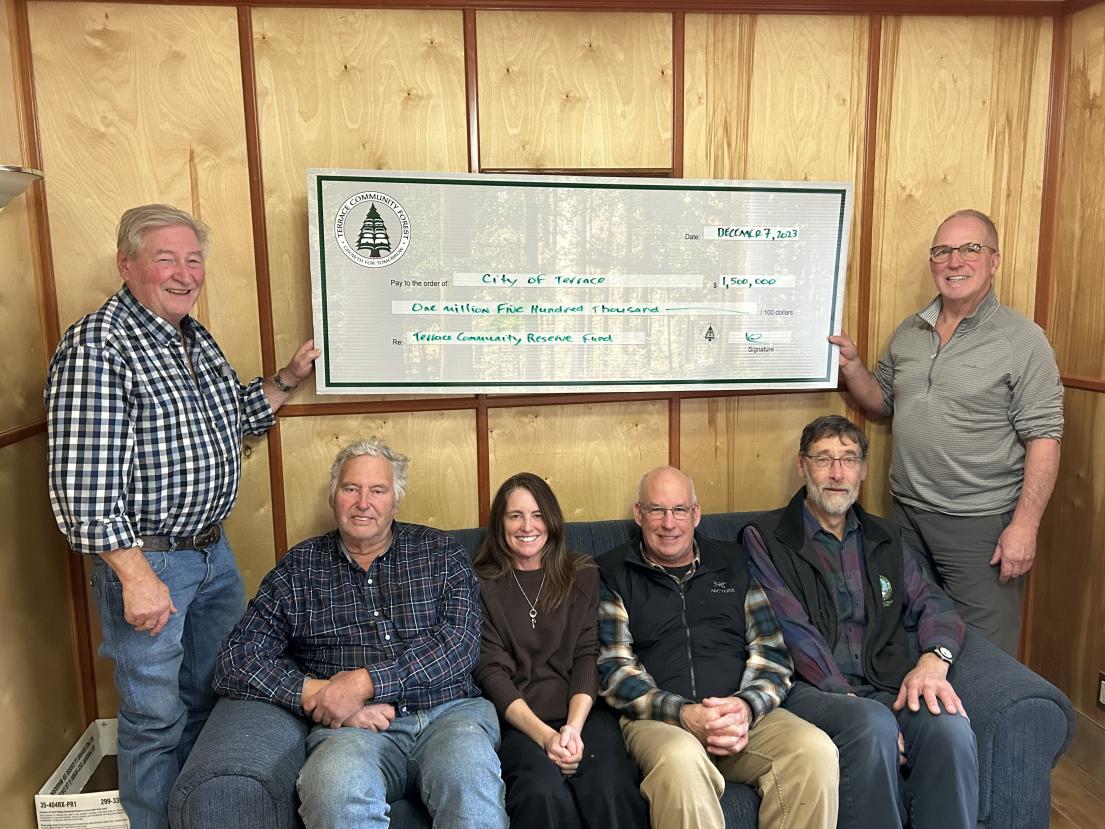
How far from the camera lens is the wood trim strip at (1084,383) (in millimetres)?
2746

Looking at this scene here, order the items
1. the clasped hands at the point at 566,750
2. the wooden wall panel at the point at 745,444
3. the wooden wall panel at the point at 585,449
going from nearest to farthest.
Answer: the clasped hands at the point at 566,750
the wooden wall panel at the point at 585,449
the wooden wall panel at the point at 745,444

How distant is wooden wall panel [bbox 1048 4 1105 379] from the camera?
109 inches

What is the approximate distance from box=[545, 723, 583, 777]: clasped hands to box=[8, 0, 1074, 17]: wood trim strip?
84.5 inches

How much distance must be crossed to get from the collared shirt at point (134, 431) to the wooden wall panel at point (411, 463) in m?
0.39

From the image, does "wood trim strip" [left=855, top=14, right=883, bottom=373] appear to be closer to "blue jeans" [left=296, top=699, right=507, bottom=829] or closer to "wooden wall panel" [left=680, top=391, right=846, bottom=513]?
"wooden wall panel" [left=680, top=391, right=846, bottom=513]

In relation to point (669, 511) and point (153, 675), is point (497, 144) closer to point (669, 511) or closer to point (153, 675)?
point (669, 511)

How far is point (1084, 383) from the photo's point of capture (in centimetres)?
281

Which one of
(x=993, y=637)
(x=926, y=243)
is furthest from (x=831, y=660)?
(x=926, y=243)

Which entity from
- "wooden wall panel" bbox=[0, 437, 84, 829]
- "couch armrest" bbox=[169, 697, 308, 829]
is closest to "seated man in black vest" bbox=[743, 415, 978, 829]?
"couch armrest" bbox=[169, 697, 308, 829]

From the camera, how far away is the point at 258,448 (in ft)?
8.93

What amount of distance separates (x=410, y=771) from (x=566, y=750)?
390mm

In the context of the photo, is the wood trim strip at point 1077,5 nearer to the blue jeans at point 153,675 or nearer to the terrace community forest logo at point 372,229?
the terrace community forest logo at point 372,229

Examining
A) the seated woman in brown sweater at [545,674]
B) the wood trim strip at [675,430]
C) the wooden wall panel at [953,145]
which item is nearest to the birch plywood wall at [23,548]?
the seated woman in brown sweater at [545,674]

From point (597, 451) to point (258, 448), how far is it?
1.13 metres
